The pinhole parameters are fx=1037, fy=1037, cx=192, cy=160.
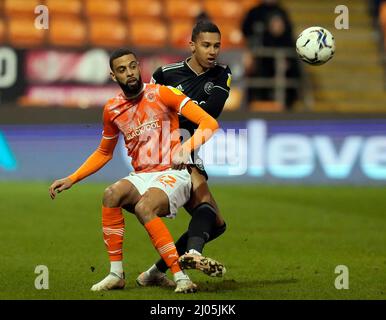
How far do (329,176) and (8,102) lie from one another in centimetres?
556

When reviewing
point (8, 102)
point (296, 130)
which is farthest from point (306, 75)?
point (8, 102)

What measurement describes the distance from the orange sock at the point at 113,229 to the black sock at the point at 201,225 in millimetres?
511

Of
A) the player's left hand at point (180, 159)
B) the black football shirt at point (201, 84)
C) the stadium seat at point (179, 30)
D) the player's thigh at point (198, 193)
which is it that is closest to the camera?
the player's left hand at point (180, 159)

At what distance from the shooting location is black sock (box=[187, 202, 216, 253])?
7.38 metres

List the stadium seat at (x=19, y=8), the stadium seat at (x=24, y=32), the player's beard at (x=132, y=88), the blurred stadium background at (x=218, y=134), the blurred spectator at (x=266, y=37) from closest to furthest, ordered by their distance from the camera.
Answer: the player's beard at (x=132, y=88), the blurred stadium background at (x=218, y=134), the blurred spectator at (x=266, y=37), the stadium seat at (x=24, y=32), the stadium seat at (x=19, y=8)

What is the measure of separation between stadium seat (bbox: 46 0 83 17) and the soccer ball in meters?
12.7

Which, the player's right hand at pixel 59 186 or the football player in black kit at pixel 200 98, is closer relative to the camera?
the player's right hand at pixel 59 186

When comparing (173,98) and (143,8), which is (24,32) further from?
(173,98)

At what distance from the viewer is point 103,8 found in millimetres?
21469

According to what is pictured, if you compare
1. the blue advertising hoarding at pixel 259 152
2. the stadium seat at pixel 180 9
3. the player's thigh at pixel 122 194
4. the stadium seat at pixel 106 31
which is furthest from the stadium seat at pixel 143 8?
the player's thigh at pixel 122 194

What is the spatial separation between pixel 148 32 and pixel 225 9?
6.92 ft

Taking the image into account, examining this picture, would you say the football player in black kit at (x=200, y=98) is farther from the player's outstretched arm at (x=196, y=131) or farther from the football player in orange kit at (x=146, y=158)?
the player's outstretched arm at (x=196, y=131)

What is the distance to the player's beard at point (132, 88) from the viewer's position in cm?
737

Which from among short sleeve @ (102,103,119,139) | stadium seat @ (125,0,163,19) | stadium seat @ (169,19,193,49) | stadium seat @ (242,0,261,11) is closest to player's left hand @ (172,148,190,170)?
short sleeve @ (102,103,119,139)
